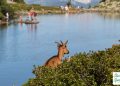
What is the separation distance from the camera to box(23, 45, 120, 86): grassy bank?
9797 millimetres

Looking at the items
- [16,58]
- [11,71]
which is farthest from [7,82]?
[16,58]

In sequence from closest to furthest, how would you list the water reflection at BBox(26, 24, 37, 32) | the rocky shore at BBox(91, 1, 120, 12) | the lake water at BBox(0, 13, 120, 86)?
1. the lake water at BBox(0, 13, 120, 86)
2. the water reflection at BBox(26, 24, 37, 32)
3. the rocky shore at BBox(91, 1, 120, 12)

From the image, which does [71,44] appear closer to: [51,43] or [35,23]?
[51,43]

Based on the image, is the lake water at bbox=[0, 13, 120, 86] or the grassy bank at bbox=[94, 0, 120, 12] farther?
the grassy bank at bbox=[94, 0, 120, 12]

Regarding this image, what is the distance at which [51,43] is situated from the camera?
42.7m

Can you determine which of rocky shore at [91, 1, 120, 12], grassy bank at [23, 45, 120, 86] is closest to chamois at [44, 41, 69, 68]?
grassy bank at [23, 45, 120, 86]

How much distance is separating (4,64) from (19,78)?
583cm

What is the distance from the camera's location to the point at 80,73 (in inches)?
408

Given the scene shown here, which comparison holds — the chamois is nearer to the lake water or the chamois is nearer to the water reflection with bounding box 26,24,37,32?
the lake water

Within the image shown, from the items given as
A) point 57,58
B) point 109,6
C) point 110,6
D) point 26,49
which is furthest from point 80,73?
point 109,6

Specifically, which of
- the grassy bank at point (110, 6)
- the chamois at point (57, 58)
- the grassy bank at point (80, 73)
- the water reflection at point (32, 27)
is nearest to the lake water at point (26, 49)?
the water reflection at point (32, 27)

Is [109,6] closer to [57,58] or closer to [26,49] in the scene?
[26,49]

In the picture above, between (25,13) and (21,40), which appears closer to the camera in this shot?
(21,40)

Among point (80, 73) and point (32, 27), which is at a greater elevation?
point (80, 73)
